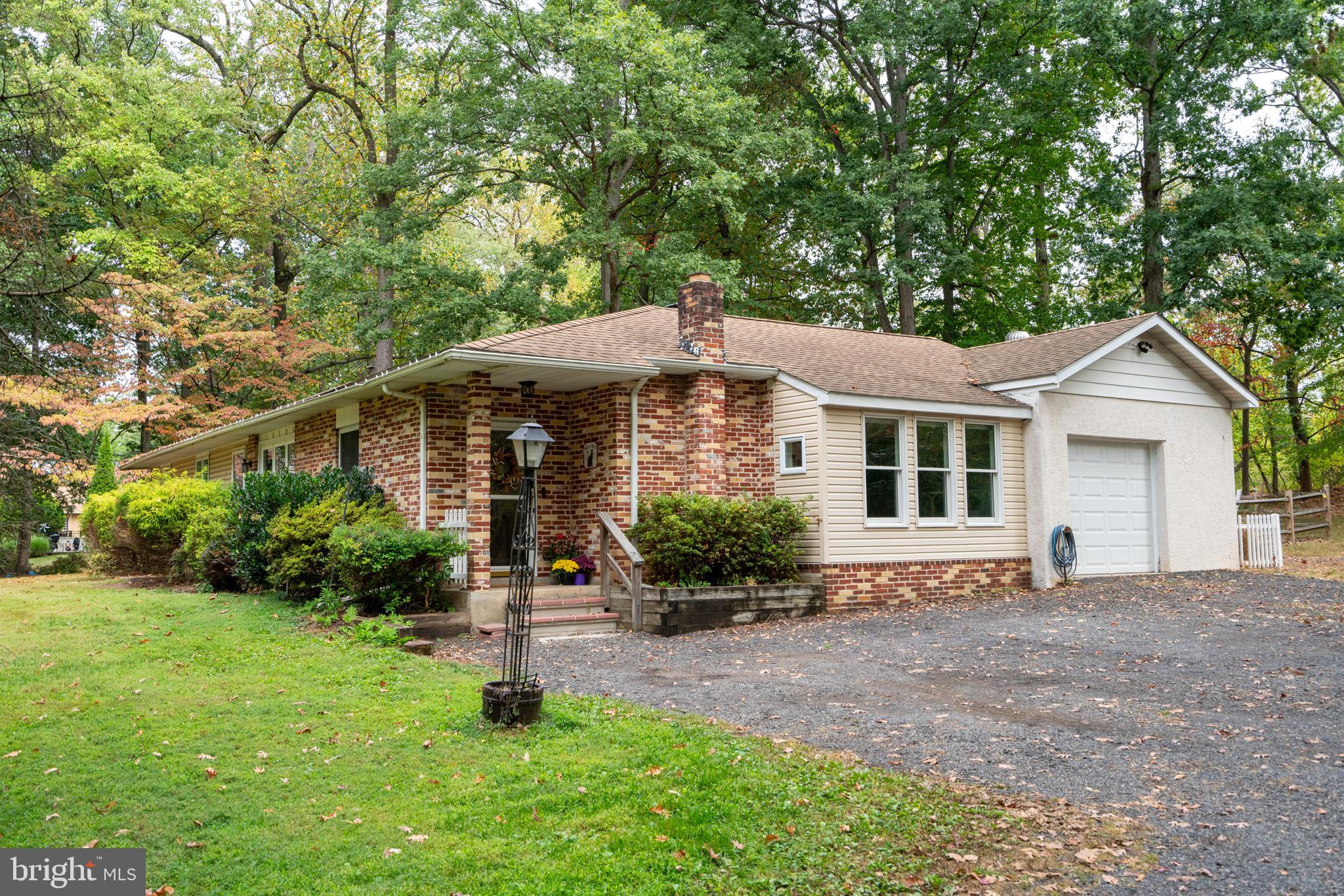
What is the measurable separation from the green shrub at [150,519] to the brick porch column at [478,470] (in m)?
6.41

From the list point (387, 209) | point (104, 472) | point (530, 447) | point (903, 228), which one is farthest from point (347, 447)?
point (903, 228)

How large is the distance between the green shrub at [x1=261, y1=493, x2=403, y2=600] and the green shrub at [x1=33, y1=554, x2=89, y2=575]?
16709 millimetres

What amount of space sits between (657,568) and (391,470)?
4360 millimetres

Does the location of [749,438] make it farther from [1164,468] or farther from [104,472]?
[104,472]

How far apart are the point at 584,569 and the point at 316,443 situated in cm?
673

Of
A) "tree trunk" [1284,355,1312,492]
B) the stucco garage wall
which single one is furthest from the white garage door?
"tree trunk" [1284,355,1312,492]

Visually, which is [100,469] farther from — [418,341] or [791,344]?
[791,344]

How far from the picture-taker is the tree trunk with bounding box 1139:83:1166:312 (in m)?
24.0

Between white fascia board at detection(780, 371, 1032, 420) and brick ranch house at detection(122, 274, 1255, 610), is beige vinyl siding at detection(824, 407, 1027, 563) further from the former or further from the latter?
white fascia board at detection(780, 371, 1032, 420)

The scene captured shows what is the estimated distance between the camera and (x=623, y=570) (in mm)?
13352

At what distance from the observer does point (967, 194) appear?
28.0 m

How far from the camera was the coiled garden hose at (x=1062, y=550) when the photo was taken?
1494 centimetres

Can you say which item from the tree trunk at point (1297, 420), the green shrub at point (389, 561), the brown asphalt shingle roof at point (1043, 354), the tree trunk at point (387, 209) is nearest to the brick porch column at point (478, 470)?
the green shrub at point (389, 561)

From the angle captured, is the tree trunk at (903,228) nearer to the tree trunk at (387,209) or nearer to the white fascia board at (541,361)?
the tree trunk at (387,209)
